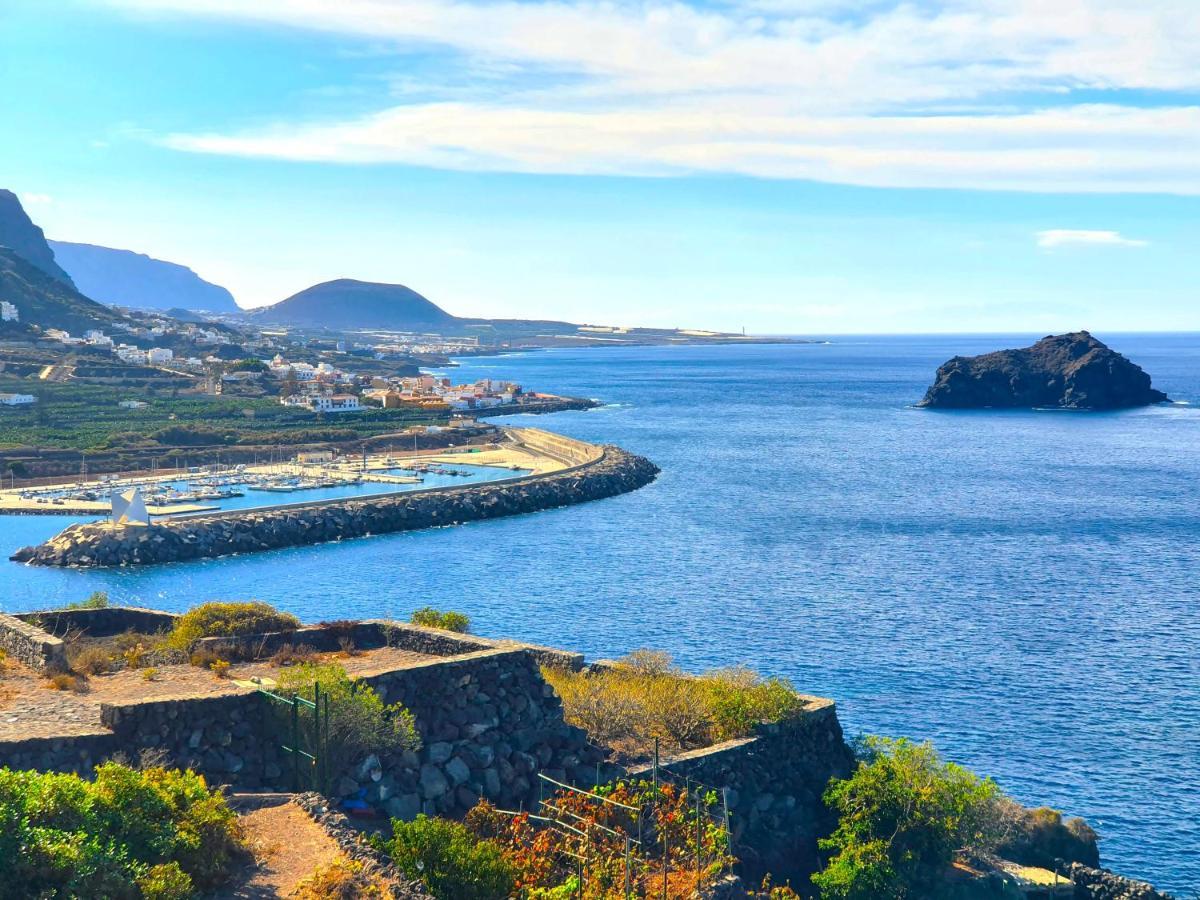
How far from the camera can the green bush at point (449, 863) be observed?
38.5ft

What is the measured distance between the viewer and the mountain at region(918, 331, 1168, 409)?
156 m

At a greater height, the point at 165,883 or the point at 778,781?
the point at 165,883

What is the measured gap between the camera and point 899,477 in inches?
3447

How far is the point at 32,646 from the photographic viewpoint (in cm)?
1684

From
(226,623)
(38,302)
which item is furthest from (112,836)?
(38,302)

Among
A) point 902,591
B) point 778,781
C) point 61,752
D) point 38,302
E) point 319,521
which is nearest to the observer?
point 61,752

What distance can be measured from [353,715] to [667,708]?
6698mm

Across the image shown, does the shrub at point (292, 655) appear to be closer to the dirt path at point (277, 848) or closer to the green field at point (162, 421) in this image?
the dirt path at point (277, 848)

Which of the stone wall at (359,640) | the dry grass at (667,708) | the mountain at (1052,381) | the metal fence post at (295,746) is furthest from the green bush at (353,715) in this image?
the mountain at (1052,381)

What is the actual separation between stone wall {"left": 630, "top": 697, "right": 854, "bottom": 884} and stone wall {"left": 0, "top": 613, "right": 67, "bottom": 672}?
28.2ft

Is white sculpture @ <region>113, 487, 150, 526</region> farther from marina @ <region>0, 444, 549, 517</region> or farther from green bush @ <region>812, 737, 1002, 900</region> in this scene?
green bush @ <region>812, 737, 1002, 900</region>

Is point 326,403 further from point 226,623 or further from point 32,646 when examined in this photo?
point 32,646

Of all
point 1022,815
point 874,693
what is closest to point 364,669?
point 1022,815

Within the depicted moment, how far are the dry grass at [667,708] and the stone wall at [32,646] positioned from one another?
750cm
